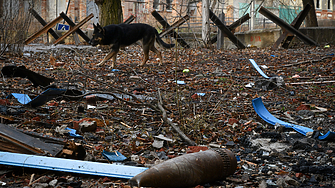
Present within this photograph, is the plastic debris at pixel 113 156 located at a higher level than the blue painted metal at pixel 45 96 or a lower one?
lower

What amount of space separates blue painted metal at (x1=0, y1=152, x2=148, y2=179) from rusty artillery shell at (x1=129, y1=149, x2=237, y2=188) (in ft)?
0.82

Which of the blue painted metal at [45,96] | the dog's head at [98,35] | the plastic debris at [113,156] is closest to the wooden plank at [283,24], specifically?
the dog's head at [98,35]

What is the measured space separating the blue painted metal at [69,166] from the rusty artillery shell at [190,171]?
25 cm

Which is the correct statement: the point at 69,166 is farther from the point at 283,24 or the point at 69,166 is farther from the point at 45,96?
the point at 283,24

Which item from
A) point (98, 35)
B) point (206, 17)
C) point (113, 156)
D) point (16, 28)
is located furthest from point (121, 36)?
point (113, 156)

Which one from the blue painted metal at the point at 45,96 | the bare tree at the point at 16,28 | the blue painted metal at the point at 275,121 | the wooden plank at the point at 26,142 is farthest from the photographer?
the bare tree at the point at 16,28

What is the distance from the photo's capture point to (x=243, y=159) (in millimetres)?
2689

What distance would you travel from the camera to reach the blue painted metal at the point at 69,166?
2.21 m

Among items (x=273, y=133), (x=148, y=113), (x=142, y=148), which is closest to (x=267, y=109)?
(x=273, y=133)

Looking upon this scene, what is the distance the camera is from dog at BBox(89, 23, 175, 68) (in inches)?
306

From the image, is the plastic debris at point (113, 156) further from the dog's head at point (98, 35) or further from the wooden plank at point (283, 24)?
the wooden plank at point (283, 24)

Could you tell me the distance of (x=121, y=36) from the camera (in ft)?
26.3

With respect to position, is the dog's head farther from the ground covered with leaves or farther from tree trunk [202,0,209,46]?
tree trunk [202,0,209,46]

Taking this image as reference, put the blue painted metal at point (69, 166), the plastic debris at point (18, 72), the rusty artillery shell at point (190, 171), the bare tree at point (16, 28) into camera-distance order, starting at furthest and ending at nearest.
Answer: the bare tree at point (16, 28)
the plastic debris at point (18, 72)
the blue painted metal at point (69, 166)
the rusty artillery shell at point (190, 171)
